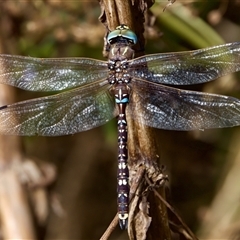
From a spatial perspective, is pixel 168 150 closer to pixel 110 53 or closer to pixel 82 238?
pixel 82 238

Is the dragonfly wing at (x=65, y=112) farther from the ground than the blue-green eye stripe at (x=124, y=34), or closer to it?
closer to it

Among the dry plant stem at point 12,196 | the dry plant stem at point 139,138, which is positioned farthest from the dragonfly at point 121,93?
the dry plant stem at point 12,196

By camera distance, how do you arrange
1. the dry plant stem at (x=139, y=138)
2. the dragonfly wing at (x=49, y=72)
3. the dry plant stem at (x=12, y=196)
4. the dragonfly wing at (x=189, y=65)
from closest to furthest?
1. the dry plant stem at (x=139, y=138)
2. the dragonfly wing at (x=189, y=65)
3. the dragonfly wing at (x=49, y=72)
4. the dry plant stem at (x=12, y=196)

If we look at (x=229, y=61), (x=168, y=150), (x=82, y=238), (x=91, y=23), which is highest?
(x=91, y=23)

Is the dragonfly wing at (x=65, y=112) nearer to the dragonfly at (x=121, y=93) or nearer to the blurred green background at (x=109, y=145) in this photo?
the dragonfly at (x=121, y=93)

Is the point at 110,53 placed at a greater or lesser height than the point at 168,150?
greater

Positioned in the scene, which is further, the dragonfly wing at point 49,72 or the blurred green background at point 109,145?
the blurred green background at point 109,145

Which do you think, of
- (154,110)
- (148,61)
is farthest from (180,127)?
(148,61)

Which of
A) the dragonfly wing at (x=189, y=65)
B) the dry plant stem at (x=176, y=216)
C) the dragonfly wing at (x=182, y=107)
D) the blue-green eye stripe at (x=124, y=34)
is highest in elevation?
the blue-green eye stripe at (x=124, y=34)
